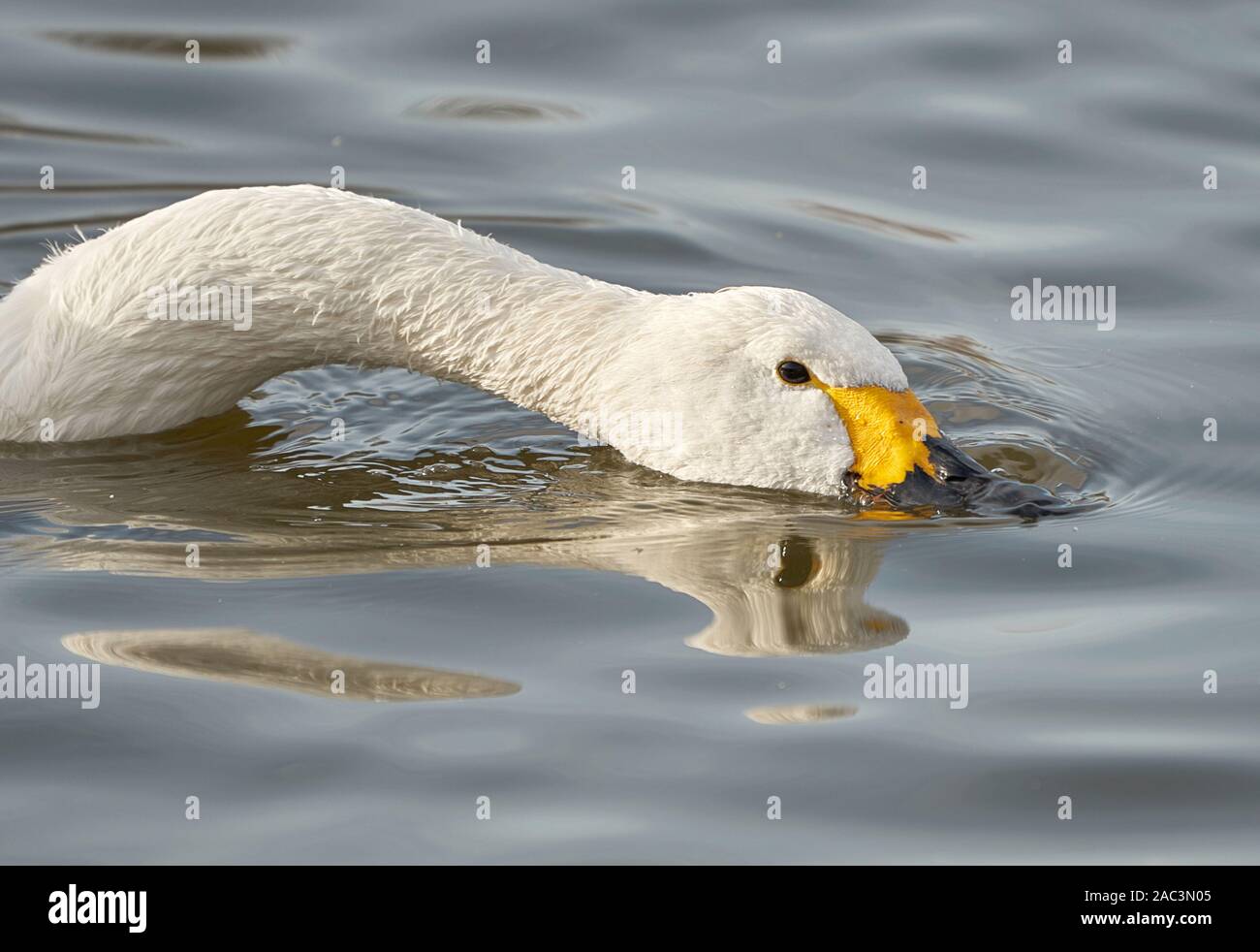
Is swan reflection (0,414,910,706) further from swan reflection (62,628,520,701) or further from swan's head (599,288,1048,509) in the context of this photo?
swan's head (599,288,1048,509)

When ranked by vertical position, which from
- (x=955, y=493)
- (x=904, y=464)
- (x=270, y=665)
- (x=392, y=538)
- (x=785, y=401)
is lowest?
(x=270, y=665)

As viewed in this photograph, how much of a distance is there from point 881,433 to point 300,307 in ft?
7.51

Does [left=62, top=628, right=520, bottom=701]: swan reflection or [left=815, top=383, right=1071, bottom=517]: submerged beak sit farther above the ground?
[left=815, top=383, right=1071, bottom=517]: submerged beak

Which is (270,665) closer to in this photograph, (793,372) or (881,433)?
(793,372)

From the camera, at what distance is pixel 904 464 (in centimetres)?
782

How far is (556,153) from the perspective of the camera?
12.4 m

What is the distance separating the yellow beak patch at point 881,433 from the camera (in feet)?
25.5

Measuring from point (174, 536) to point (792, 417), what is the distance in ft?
7.55

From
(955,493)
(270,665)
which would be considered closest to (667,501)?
(955,493)

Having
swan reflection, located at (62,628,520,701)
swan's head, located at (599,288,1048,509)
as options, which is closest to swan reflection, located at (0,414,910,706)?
swan reflection, located at (62,628,520,701)

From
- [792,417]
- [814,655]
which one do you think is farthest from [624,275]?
[814,655]

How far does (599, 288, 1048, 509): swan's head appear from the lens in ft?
25.5

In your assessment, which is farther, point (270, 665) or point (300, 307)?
point (300, 307)

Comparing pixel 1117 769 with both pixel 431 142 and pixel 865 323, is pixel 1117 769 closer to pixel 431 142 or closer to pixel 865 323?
pixel 865 323
